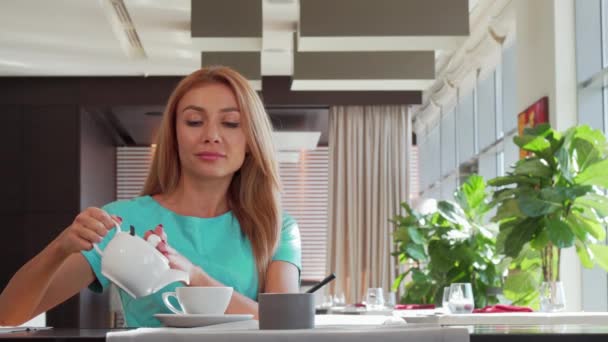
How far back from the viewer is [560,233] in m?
4.97

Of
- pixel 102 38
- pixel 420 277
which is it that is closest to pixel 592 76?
pixel 420 277

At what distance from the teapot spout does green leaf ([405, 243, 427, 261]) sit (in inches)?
281

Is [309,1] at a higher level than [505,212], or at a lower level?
higher

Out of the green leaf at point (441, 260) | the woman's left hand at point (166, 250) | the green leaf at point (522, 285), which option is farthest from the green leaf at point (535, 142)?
the woman's left hand at point (166, 250)

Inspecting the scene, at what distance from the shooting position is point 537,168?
5160 mm

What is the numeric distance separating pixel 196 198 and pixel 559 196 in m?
3.39

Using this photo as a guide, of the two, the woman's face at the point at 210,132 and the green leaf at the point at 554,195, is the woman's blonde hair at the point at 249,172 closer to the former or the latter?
the woman's face at the point at 210,132

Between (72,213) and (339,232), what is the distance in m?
3.08

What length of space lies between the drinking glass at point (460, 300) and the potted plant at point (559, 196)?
1.41 metres

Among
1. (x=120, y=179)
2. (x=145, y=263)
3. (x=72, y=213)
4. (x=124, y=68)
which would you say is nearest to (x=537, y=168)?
(x=145, y=263)

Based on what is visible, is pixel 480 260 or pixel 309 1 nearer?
pixel 309 1

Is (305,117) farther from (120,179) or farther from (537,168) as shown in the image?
(537,168)

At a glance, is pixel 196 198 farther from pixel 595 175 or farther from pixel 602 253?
pixel 602 253

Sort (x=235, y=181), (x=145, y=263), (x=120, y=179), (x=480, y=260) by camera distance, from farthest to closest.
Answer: (x=120, y=179), (x=480, y=260), (x=235, y=181), (x=145, y=263)
